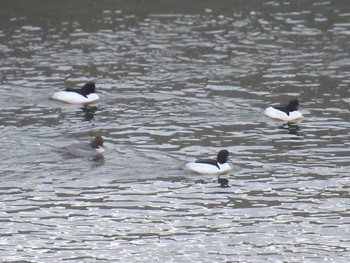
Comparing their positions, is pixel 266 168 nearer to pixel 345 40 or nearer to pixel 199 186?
pixel 199 186

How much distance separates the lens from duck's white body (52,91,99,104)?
3975cm

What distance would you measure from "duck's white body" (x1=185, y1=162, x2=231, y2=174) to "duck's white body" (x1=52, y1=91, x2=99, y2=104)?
30.0ft

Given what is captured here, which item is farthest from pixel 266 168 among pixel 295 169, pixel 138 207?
pixel 138 207

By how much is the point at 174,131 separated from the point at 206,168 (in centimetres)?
467

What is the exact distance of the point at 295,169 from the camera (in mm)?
32219

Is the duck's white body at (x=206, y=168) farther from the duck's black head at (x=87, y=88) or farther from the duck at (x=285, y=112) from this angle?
the duck's black head at (x=87, y=88)

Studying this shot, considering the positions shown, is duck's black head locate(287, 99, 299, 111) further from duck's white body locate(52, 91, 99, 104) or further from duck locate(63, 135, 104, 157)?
duck locate(63, 135, 104, 157)

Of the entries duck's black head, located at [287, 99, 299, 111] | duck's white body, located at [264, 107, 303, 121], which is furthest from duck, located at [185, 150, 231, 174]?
duck's black head, located at [287, 99, 299, 111]

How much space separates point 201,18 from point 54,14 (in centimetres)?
665

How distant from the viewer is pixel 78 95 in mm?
39906

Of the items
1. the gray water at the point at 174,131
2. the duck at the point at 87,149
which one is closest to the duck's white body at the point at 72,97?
the gray water at the point at 174,131

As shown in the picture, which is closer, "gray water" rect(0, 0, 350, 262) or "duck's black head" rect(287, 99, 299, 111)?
"gray water" rect(0, 0, 350, 262)

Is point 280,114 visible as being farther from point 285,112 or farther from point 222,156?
point 222,156

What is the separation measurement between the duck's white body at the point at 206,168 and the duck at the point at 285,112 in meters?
6.11
